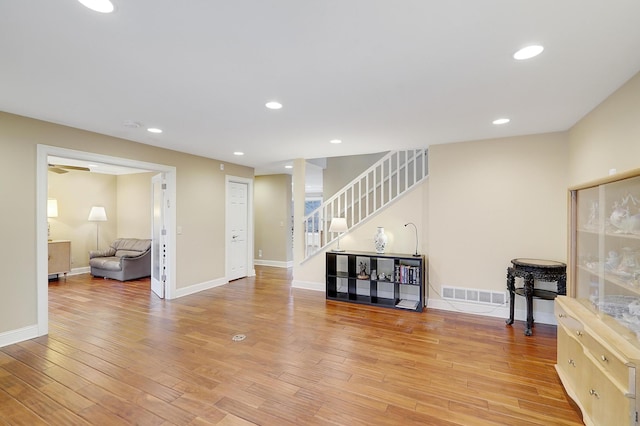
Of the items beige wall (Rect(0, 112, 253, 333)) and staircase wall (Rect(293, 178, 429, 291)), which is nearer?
beige wall (Rect(0, 112, 253, 333))

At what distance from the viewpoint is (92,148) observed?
13.0 ft

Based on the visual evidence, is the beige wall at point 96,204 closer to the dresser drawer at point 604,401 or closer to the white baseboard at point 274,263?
the white baseboard at point 274,263

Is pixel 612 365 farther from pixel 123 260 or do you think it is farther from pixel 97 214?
pixel 97 214

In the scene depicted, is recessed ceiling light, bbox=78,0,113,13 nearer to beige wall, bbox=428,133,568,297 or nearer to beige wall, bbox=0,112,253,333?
beige wall, bbox=0,112,253,333

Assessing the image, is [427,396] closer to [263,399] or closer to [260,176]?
[263,399]

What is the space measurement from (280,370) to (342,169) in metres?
5.02

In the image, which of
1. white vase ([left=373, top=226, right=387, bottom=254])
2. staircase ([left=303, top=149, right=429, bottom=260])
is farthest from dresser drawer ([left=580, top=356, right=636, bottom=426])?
staircase ([left=303, top=149, right=429, bottom=260])

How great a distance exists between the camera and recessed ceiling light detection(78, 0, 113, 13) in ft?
4.95

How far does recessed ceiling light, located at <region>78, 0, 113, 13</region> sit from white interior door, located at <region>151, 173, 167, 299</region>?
3.94 m

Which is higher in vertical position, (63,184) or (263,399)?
(63,184)

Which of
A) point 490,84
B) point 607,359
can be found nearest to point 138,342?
Answer: point 607,359

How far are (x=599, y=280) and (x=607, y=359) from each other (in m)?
0.75

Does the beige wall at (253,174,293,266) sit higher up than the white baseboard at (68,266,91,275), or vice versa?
the beige wall at (253,174,293,266)

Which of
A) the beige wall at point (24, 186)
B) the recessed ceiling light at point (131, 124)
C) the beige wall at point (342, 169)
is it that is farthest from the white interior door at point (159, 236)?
the beige wall at point (342, 169)
